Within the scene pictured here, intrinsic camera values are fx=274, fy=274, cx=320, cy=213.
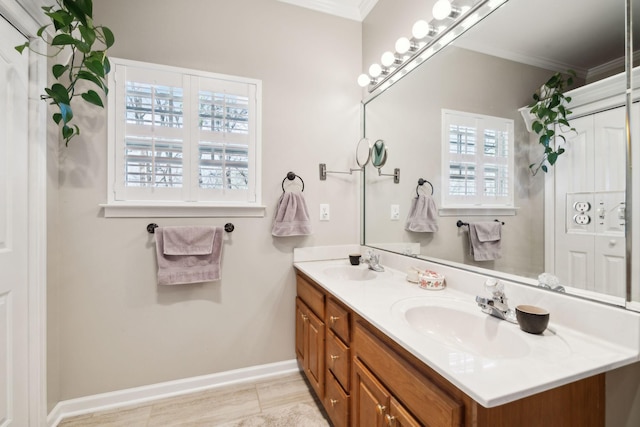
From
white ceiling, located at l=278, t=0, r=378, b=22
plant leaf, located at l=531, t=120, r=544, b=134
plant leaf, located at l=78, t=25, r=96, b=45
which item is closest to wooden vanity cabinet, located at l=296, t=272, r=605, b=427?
plant leaf, located at l=531, t=120, r=544, b=134

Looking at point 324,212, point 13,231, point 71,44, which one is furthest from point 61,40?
point 324,212

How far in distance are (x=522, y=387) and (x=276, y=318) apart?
1.60 m

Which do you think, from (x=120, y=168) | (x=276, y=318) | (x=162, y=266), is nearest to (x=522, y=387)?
(x=276, y=318)

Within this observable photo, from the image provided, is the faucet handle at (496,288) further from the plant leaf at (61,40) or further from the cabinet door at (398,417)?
the plant leaf at (61,40)

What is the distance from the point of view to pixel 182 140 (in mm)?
1720

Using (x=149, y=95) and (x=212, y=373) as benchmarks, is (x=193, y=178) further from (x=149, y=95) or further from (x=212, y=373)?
(x=212, y=373)

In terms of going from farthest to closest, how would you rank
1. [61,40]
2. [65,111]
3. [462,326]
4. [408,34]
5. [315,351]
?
[408,34]
[315,351]
[65,111]
[61,40]
[462,326]

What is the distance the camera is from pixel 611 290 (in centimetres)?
83

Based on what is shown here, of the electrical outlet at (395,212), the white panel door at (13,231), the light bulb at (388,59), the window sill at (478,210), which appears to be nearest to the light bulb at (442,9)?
the light bulb at (388,59)

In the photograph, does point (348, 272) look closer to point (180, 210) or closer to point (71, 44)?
point (180, 210)

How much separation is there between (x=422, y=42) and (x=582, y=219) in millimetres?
1204

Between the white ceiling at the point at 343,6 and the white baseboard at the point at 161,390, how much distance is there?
2593 mm

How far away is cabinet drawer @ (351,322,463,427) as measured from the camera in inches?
27.0

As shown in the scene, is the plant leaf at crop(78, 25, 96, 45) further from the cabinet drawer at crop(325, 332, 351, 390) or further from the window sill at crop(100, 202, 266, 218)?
the cabinet drawer at crop(325, 332, 351, 390)
